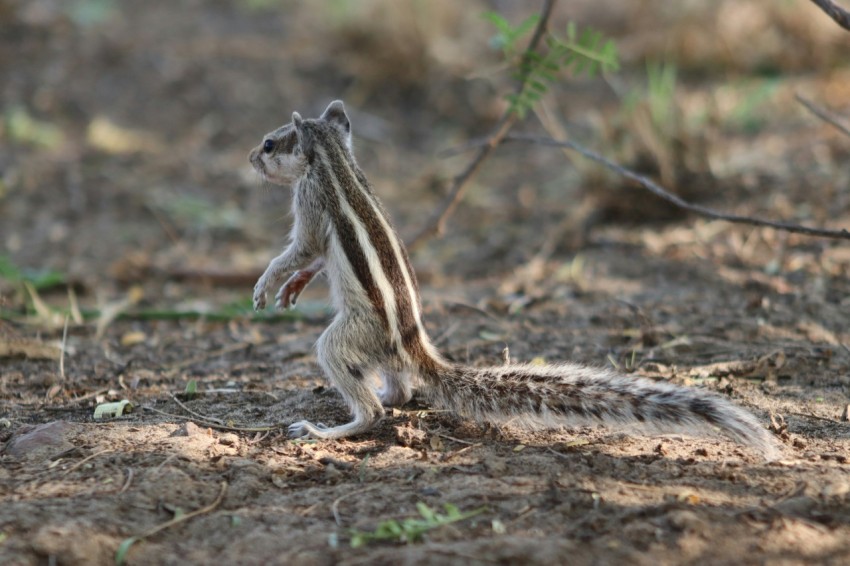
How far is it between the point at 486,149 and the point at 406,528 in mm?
3223

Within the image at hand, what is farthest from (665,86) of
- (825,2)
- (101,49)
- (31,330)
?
(101,49)

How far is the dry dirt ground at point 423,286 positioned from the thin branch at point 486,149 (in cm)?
36

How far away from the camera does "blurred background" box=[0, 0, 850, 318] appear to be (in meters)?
7.62

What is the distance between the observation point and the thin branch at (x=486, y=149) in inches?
213

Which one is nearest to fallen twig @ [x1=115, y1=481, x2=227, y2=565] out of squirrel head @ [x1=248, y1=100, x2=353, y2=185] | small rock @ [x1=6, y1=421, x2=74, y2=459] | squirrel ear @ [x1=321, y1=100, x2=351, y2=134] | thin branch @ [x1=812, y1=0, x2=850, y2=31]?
small rock @ [x1=6, y1=421, x2=74, y2=459]

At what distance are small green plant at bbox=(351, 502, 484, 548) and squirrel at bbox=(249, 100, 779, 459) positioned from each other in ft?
2.65

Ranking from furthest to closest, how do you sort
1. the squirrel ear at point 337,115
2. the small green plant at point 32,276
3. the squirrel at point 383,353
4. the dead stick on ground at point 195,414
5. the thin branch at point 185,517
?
the small green plant at point 32,276
the squirrel ear at point 337,115
the dead stick on ground at point 195,414
the squirrel at point 383,353
the thin branch at point 185,517

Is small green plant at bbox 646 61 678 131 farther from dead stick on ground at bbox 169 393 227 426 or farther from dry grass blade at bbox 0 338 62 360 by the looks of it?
dry grass blade at bbox 0 338 62 360

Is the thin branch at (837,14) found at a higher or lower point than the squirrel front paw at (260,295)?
higher

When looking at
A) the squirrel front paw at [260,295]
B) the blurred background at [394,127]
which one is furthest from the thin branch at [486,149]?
the squirrel front paw at [260,295]

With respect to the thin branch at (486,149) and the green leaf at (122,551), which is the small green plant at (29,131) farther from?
the green leaf at (122,551)

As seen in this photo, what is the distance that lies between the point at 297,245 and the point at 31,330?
2.23 meters

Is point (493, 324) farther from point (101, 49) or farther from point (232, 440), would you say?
point (101, 49)

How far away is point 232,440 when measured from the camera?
12.9 feet
